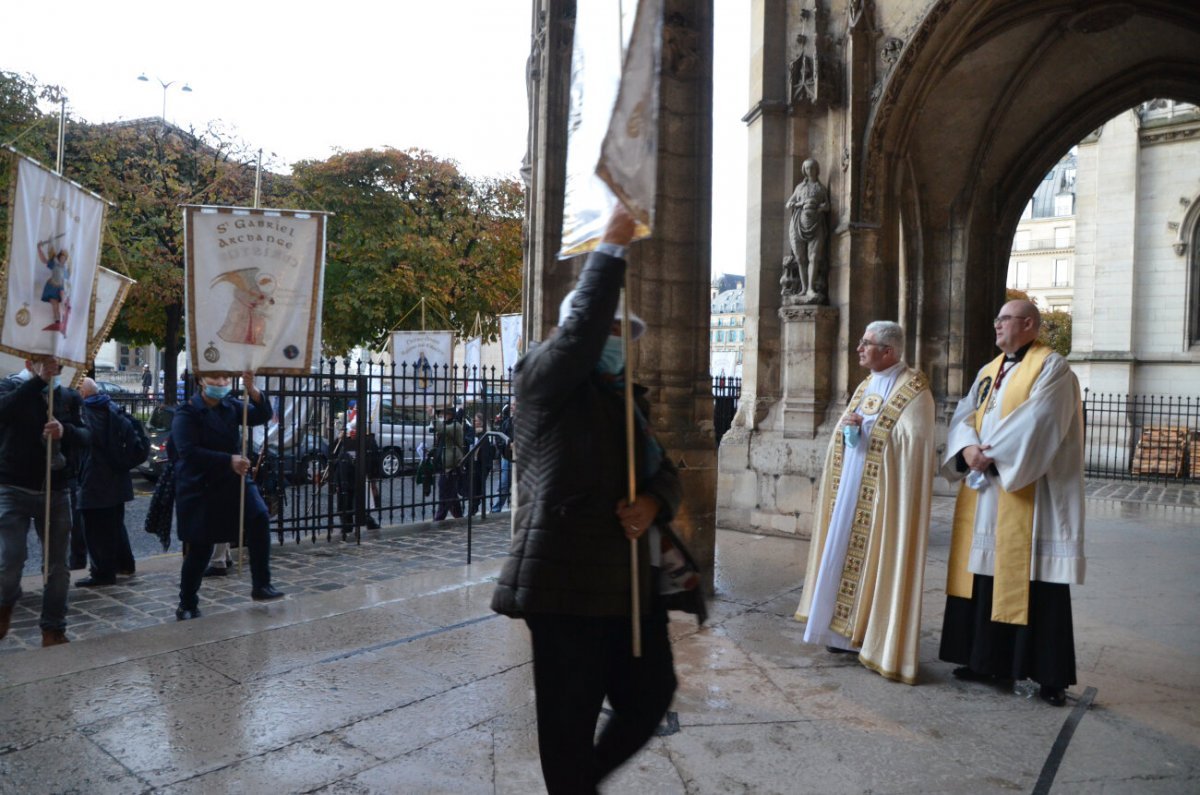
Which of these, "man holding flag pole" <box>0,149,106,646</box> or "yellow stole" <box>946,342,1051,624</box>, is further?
"man holding flag pole" <box>0,149,106,646</box>

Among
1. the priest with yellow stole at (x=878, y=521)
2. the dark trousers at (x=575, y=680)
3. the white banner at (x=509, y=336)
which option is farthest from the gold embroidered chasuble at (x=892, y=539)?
the white banner at (x=509, y=336)

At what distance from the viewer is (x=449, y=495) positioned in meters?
10.8

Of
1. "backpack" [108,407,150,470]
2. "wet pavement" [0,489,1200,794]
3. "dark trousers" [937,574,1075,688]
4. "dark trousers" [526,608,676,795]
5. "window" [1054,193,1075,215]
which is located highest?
"window" [1054,193,1075,215]

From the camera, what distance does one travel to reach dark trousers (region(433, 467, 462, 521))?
1062cm

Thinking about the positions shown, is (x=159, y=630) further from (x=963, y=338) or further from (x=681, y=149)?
(x=963, y=338)

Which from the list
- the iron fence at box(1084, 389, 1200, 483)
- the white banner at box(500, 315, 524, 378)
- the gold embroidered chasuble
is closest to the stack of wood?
the iron fence at box(1084, 389, 1200, 483)

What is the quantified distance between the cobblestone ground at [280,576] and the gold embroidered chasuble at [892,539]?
4.25 meters

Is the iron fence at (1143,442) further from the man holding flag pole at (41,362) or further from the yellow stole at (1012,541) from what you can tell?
the man holding flag pole at (41,362)

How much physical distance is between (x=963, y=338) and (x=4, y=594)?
13.3 meters

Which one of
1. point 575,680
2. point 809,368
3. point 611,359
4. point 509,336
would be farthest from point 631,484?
point 509,336

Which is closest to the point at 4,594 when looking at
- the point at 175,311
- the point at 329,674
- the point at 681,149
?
the point at 329,674

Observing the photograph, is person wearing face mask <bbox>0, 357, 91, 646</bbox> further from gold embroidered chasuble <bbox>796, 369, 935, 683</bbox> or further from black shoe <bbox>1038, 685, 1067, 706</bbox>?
black shoe <bbox>1038, 685, 1067, 706</bbox>

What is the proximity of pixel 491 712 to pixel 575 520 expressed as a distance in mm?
1845

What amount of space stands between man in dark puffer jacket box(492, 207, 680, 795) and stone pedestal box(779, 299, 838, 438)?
7.24m
